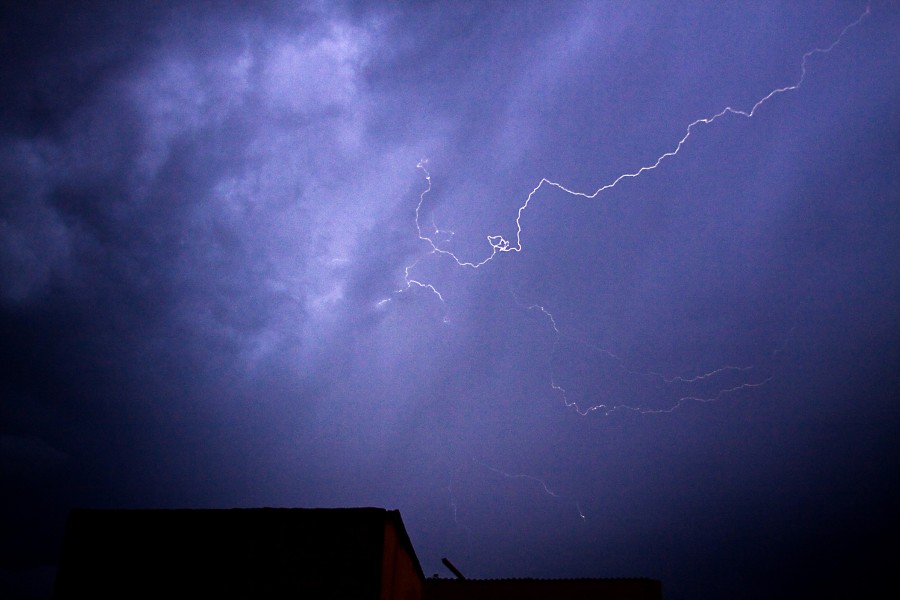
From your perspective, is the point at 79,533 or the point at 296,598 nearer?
the point at 296,598

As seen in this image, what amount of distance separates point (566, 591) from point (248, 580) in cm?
942

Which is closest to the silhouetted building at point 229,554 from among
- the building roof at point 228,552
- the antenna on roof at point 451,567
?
the building roof at point 228,552

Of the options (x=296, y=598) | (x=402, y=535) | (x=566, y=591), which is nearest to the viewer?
(x=296, y=598)

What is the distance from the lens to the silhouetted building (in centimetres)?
754

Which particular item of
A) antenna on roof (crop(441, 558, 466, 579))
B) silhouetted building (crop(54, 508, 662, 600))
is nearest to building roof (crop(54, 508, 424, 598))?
silhouetted building (crop(54, 508, 662, 600))

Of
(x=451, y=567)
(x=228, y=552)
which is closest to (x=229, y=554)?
(x=228, y=552)

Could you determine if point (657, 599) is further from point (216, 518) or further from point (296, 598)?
point (216, 518)

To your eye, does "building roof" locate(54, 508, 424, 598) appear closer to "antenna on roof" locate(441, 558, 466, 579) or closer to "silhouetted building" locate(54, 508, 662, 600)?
"silhouetted building" locate(54, 508, 662, 600)

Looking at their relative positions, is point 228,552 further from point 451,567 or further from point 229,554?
point 451,567

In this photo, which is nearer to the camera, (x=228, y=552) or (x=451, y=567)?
(x=228, y=552)

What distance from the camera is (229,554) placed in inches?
306

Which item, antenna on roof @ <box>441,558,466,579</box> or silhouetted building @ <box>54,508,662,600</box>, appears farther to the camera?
antenna on roof @ <box>441,558,466,579</box>

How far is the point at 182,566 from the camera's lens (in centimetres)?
776

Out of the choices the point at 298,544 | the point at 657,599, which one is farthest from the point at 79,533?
the point at 657,599
